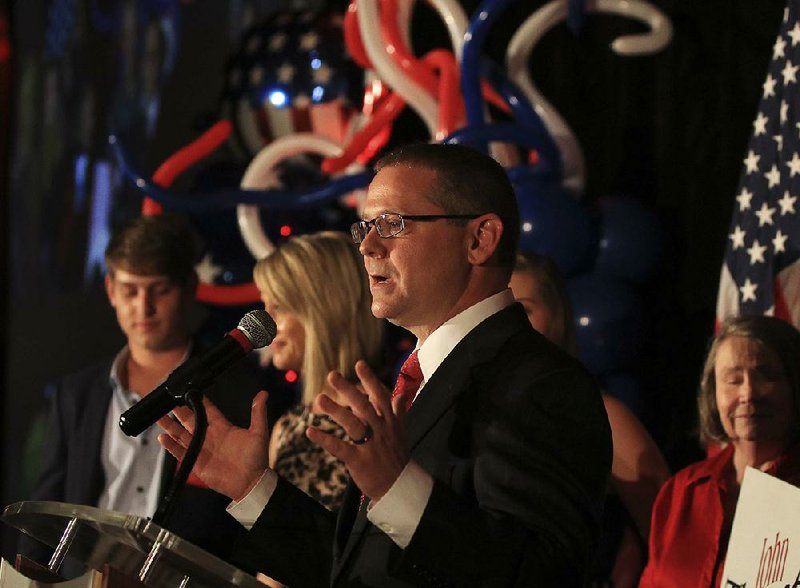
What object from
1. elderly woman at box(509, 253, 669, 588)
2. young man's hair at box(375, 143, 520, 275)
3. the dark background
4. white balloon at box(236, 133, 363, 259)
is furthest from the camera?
the dark background

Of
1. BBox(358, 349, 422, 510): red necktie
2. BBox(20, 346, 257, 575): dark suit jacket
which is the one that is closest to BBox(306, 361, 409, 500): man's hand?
BBox(358, 349, 422, 510): red necktie

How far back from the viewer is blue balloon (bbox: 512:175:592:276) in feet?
12.6

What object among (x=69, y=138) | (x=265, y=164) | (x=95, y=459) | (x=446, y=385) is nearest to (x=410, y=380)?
(x=446, y=385)

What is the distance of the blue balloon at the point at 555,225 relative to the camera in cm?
385

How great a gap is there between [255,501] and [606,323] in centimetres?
201

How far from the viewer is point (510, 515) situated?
170 centimetres

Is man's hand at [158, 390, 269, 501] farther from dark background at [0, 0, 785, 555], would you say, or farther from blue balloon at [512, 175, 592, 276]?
dark background at [0, 0, 785, 555]

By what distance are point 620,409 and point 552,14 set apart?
61.0 inches

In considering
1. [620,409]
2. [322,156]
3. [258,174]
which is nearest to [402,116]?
[322,156]

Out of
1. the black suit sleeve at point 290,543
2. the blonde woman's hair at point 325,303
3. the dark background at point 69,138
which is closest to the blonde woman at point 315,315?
the blonde woman's hair at point 325,303

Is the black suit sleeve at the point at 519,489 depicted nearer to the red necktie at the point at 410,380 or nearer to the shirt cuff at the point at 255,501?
the red necktie at the point at 410,380

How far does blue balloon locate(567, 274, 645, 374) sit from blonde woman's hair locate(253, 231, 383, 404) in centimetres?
89

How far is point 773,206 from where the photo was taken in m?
3.52

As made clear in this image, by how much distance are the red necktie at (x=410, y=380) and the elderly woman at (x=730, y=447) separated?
1.06 metres
